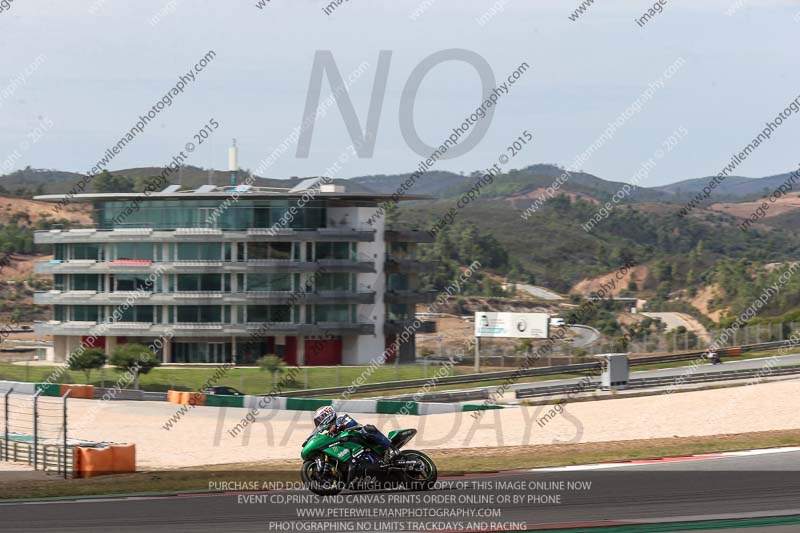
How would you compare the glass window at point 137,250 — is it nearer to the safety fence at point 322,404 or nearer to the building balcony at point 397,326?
the building balcony at point 397,326

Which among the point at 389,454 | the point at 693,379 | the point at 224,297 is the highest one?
the point at 224,297

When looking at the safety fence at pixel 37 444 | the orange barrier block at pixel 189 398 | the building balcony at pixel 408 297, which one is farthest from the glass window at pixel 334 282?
the safety fence at pixel 37 444

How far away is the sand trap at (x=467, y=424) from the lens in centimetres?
3516

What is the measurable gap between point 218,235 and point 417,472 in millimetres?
61402

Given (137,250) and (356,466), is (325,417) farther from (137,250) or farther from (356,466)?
(137,250)

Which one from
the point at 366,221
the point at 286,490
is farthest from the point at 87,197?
the point at 286,490

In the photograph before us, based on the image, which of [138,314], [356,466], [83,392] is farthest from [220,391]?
[356,466]

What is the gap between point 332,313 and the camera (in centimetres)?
8025

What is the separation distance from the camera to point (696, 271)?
183125 millimetres

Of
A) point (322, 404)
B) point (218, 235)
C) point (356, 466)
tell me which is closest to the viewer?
point (356, 466)

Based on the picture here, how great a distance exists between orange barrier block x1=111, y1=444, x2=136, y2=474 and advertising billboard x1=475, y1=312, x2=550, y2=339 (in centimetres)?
4890

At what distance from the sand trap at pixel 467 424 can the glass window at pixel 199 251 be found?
27095 mm

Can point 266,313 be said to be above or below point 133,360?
above

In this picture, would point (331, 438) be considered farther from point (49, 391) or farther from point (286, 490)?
point (49, 391)
